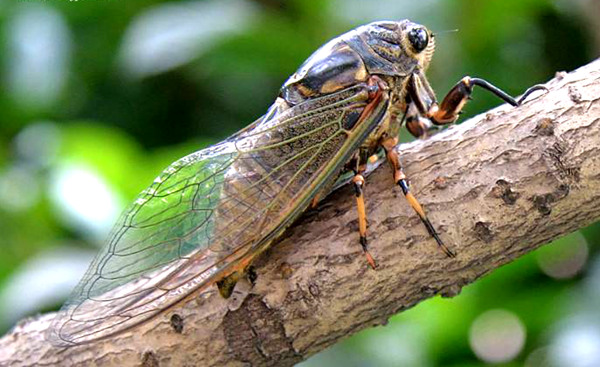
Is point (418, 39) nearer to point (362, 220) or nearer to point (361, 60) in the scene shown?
point (361, 60)

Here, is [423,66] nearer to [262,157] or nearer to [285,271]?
[262,157]

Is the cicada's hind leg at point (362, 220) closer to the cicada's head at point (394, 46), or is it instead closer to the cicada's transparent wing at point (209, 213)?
the cicada's transparent wing at point (209, 213)

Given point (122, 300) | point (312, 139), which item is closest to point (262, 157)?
point (312, 139)

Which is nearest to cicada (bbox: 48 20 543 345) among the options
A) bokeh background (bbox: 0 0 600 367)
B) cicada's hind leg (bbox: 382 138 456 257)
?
cicada's hind leg (bbox: 382 138 456 257)

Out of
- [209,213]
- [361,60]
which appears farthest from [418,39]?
[209,213]

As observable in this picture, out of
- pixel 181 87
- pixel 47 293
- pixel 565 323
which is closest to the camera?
pixel 565 323

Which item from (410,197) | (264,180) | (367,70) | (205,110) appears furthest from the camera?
(205,110)
